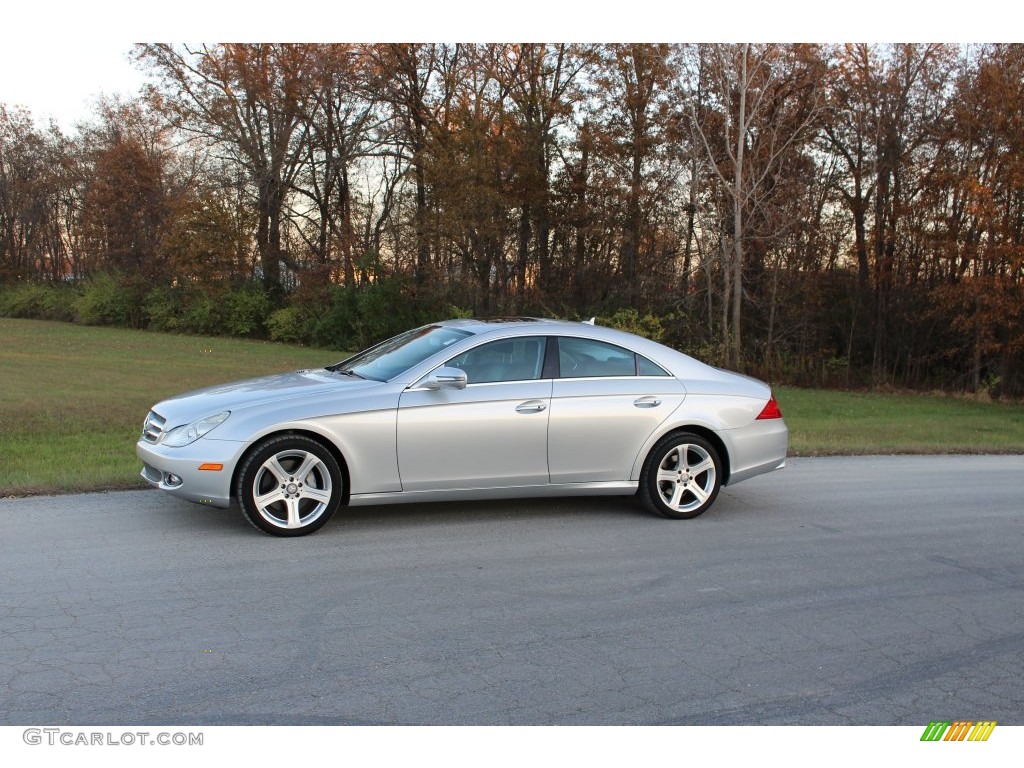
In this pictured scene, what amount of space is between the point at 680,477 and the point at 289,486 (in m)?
3.09

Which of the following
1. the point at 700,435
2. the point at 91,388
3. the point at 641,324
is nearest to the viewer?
the point at 700,435

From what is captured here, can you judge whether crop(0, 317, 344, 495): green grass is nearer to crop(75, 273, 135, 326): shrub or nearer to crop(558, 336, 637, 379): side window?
crop(558, 336, 637, 379): side window

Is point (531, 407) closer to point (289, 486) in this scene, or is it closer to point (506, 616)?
point (289, 486)

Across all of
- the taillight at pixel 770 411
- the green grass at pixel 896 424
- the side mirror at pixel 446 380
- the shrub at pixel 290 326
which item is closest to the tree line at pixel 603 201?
the shrub at pixel 290 326

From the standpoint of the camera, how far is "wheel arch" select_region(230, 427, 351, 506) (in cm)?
644

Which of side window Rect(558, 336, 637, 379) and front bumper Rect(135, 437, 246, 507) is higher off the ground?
side window Rect(558, 336, 637, 379)

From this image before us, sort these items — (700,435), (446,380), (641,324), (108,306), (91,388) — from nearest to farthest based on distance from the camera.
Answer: (446,380) → (700,435) → (91,388) → (641,324) → (108,306)

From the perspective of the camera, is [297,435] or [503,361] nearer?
[297,435]

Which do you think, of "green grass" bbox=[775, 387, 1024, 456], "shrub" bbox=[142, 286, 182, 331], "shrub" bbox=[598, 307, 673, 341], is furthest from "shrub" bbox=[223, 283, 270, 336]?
"green grass" bbox=[775, 387, 1024, 456]

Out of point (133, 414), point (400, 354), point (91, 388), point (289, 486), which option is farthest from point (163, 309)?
point (289, 486)

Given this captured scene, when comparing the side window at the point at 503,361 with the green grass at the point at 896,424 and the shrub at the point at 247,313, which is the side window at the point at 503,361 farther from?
the shrub at the point at 247,313

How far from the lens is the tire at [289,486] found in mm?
6441

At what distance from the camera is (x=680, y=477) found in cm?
754

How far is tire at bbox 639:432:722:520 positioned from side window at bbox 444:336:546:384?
1199 mm
